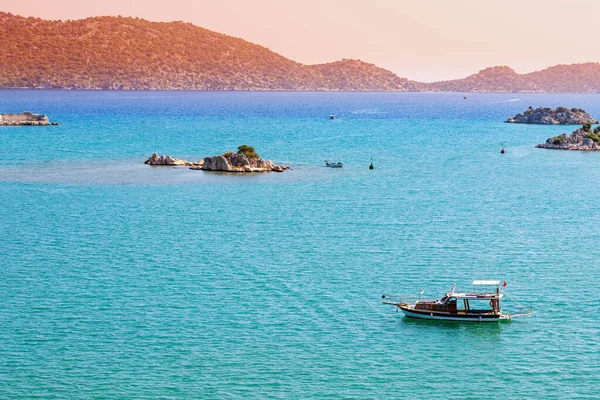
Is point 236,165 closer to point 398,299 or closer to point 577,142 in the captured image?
point 398,299

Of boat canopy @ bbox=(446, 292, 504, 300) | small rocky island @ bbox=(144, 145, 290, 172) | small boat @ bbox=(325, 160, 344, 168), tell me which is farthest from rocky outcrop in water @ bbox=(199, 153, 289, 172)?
boat canopy @ bbox=(446, 292, 504, 300)

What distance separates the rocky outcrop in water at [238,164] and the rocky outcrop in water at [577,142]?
2663 inches

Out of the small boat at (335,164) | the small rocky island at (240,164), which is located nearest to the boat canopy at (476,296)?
the small rocky island at (240,164)

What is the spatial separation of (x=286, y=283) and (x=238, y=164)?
227 ft

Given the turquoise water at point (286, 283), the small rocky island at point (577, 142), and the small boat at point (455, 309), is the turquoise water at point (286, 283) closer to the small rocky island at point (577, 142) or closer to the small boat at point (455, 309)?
the small boat at point (455, 309)

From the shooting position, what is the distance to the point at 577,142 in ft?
598

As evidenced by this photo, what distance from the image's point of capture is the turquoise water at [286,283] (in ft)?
178

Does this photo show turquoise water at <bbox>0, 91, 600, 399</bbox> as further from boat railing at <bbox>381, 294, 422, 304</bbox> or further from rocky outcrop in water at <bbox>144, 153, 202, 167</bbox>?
rocky outcrop in water at <bbox>144, 153, 202, 167</bbox>

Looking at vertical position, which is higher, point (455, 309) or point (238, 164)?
point (238, 164)

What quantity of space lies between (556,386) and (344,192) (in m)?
67.1

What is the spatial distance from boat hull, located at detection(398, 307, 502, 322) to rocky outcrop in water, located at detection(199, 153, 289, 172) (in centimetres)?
7589

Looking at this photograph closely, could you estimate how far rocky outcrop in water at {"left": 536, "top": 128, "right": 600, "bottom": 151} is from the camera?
589 feet

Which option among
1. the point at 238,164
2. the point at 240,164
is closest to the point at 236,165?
the point at 238,164

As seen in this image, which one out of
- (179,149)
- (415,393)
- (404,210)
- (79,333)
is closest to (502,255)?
(404,210)
